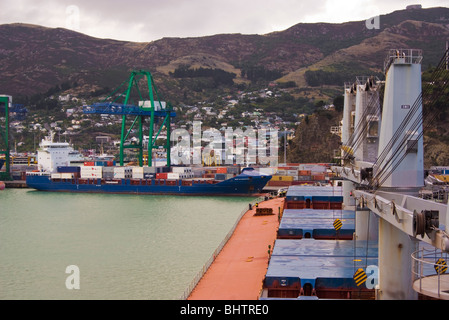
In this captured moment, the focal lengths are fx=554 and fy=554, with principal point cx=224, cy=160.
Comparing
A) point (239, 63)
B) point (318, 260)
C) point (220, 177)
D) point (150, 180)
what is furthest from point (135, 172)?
point (239, 63)

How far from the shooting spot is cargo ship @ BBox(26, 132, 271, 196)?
44.6m

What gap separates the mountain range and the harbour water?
103827 millimetres

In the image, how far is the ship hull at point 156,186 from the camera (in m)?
44.3

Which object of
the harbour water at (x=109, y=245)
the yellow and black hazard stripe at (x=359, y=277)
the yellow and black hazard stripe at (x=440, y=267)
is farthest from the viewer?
the harbour water at (x=109, y=245)

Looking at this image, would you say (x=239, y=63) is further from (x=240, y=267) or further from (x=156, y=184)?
(x=240, y=267)

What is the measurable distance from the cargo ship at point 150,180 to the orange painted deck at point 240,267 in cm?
1832

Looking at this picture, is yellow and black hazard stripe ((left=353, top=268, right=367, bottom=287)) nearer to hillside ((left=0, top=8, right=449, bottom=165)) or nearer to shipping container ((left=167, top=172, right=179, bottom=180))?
shipping container ((left=167, top=172, right=179, bottom=180))

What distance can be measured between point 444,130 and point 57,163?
38716 mm

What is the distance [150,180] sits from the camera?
155 feet

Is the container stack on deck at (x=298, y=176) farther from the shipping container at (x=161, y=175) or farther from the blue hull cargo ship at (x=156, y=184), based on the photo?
the shipping container at (x=161, y=175)

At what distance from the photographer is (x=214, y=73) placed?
16100cm

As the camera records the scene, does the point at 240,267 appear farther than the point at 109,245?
No

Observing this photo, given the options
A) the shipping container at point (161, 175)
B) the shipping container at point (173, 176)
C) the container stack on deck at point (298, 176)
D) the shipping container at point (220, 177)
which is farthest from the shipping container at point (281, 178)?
the shipping container at point (161, 175)

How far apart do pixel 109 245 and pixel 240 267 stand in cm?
731
